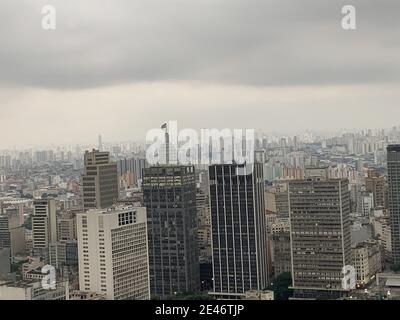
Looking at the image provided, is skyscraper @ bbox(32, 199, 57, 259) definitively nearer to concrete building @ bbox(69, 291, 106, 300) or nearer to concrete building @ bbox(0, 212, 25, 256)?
concrete building @ bbox(0, 212, 25, 256)

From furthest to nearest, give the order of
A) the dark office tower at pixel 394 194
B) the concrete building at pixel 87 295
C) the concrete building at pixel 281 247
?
the concrete building at pixel 281 247, the dark office tower at pixel 394 194, the concrete building at pixel 87 295

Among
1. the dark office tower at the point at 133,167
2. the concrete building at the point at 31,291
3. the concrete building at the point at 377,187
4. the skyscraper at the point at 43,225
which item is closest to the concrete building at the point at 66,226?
the skyscraper at the point at 43,225

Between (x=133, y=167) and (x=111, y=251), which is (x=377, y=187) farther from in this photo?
(x=111, y=251)

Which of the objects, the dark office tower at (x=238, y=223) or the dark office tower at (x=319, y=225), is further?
the dark office tower at (x=238, y=223)

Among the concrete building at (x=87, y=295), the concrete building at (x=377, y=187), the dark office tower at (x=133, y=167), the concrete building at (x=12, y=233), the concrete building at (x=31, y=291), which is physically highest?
the dark office tower at (x=133, y=167)

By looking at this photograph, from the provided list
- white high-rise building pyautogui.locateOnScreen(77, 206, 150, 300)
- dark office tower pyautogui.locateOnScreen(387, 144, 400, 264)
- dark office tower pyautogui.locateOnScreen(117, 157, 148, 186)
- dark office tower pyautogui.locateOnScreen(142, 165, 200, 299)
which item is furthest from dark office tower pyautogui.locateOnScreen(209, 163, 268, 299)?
dark office tower pyautogui.locateOnScreen(387, 144, 400, 264)

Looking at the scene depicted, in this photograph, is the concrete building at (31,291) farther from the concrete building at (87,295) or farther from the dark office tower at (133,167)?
the dark office tower at (133,167)

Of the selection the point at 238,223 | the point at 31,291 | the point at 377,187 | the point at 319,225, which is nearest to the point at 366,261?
the point at 377,187
